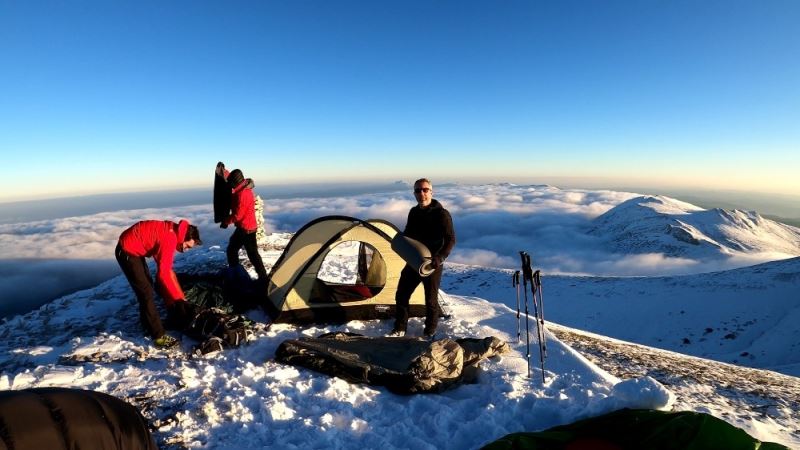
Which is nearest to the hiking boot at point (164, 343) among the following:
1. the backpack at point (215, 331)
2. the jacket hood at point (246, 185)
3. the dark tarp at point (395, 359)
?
the backpack at point (215, 331)

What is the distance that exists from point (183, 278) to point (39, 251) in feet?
597

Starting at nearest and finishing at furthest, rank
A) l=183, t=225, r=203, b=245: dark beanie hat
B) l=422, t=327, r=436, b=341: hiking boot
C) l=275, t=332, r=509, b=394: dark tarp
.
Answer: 1. l=275, t=332, r=509, b=394: dark tarp
2. l=183, t=225, r=203, b=245: dark beanie hat
3. l=422, t=327, r=436, b=341: hiking boot

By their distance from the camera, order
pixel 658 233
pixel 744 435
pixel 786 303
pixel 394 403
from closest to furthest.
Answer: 1. pixel 744 435
2. pixel 394 403
3. pixel 786 303
4. pixel 658 233

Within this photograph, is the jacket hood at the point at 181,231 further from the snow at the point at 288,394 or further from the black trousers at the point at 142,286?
the snow at the point at 288,394

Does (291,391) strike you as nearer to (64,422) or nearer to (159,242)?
(64,422)

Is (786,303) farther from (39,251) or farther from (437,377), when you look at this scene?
(39,251)

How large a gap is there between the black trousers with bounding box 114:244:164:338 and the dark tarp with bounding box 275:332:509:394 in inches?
99.5

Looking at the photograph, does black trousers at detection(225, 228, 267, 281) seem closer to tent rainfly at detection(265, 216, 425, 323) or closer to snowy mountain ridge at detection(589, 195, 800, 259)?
tent rainfly at detection(265, 216, 425, 323)

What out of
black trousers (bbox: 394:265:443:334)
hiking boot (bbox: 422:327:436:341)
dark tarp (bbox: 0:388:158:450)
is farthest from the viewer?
hiking boot (bbox: 422:327:436:341)

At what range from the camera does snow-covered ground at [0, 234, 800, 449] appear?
4918mm

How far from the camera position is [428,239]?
7.89 m

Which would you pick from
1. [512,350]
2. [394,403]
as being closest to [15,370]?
[394,403]

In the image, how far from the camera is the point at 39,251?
465ft

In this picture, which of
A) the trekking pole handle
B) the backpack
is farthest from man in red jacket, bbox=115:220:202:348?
the trekking pole handle
